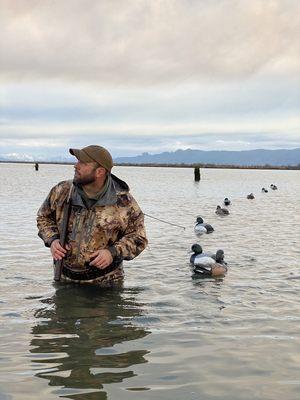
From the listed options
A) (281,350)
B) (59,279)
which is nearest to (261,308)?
(281,350)

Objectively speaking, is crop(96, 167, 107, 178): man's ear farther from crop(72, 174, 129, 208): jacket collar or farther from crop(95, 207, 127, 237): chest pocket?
crop(95, 207, 127, 237): chest pocket

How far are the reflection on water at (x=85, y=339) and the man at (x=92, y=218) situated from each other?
58 cm

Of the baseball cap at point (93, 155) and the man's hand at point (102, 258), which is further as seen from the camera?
the baseball cap at point (93, 155)

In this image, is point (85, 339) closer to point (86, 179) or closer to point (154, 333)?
point (154, 333)

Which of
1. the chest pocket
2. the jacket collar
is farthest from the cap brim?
the chest pocket

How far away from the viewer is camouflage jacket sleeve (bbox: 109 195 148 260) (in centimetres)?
794

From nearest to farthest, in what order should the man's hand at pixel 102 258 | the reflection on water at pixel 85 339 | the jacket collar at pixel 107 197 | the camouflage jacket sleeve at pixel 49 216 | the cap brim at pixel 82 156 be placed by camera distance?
the reflection on water at pixel 85 339, the man's hand at pixel 102 258, the cap brim at pixel 82 156, the jacket collar at pixel 107 197, the camouflage jacket sleeve at pixel 49 216

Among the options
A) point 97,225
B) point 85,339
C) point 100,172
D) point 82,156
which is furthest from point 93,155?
point 85,339

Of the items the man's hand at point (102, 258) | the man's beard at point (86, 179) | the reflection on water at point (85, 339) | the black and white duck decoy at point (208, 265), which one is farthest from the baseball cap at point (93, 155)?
the black and white duck decoy at point (208, 265)

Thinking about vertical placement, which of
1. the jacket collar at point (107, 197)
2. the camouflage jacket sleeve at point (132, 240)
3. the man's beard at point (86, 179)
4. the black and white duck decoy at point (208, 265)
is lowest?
the black and white duck decoy at point (208, 265)

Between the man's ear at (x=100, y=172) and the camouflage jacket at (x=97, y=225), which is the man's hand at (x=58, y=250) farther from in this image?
the man's ear at (x=100, y=172)

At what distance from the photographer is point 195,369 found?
5770 mm

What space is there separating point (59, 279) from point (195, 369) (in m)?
3.07

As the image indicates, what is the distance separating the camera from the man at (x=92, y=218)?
789cm
